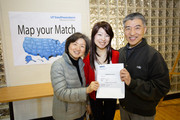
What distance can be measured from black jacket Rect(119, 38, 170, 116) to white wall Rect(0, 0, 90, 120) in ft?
5.15

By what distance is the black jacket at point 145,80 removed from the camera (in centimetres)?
104

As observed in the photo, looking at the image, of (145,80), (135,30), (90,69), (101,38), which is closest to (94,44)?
(101,38)

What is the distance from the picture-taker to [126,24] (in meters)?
1.18

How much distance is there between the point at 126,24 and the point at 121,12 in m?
1.69

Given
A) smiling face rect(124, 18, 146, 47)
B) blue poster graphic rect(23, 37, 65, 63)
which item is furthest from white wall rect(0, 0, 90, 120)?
smiling face rect(124, 18, 146, 47)

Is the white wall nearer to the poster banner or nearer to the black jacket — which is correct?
the poster banner

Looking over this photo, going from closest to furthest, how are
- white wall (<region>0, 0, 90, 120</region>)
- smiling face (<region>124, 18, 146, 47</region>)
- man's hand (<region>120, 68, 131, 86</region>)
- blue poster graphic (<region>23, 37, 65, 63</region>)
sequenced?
1. man's hand (<region>120, 68, 131, 86</region>)
2. smiling face (<region>124, 18, 146, 47</region>)
3. white wall (<region>0, 0, 90, 120</region>)
4. blue poster graphic (<region>23, 37, 65, 63</region>)

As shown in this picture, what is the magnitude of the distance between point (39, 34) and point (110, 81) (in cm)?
179

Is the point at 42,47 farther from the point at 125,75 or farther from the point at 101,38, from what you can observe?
the point at 125,75

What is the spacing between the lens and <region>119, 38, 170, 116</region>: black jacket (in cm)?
104

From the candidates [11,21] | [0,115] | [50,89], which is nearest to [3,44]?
[11,21]

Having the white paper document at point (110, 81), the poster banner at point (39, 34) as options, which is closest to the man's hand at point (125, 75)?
the white paper document at point (110, 81)

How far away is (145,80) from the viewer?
113cm

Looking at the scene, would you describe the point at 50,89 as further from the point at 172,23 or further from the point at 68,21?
the point at 172,23
